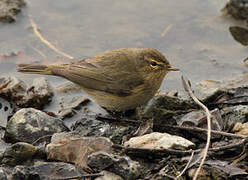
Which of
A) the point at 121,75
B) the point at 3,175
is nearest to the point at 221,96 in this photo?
the point at 121,75

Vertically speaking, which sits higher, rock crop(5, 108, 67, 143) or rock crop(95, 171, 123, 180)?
rock crop(95, 171, 123, 180)

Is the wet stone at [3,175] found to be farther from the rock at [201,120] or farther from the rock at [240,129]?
the rock at [240,129]

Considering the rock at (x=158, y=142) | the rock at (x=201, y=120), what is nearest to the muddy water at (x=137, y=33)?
the rock at (x=201, y=120)

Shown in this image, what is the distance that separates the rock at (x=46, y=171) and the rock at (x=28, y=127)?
42.6 inches

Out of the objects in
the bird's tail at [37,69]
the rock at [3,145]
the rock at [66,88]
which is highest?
the bird's tail at [37,69]

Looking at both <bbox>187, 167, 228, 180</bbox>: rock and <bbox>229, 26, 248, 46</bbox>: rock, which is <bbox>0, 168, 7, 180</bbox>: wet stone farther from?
<bbox>229, 26, 248, 46</bbox>: rock

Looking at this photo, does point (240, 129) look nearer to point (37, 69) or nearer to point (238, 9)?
point (37, 69)

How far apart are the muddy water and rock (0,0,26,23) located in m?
0.19

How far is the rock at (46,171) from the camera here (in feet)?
16.7

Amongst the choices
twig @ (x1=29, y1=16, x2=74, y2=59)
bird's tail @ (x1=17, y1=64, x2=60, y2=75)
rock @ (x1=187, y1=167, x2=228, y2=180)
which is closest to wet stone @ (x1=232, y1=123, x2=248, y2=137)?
rock @ (x1=187, y1=167, x2=228, y2=180)

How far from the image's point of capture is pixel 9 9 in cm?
1129

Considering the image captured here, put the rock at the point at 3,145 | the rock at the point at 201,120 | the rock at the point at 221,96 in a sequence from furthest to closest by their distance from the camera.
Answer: the rock at the point at 221,96 → the rock at the point at 3,145 → the rock at the point at 201,120

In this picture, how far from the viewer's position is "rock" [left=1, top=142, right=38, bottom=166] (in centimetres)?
577

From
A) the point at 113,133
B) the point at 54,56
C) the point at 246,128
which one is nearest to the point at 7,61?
the point at 54,56
